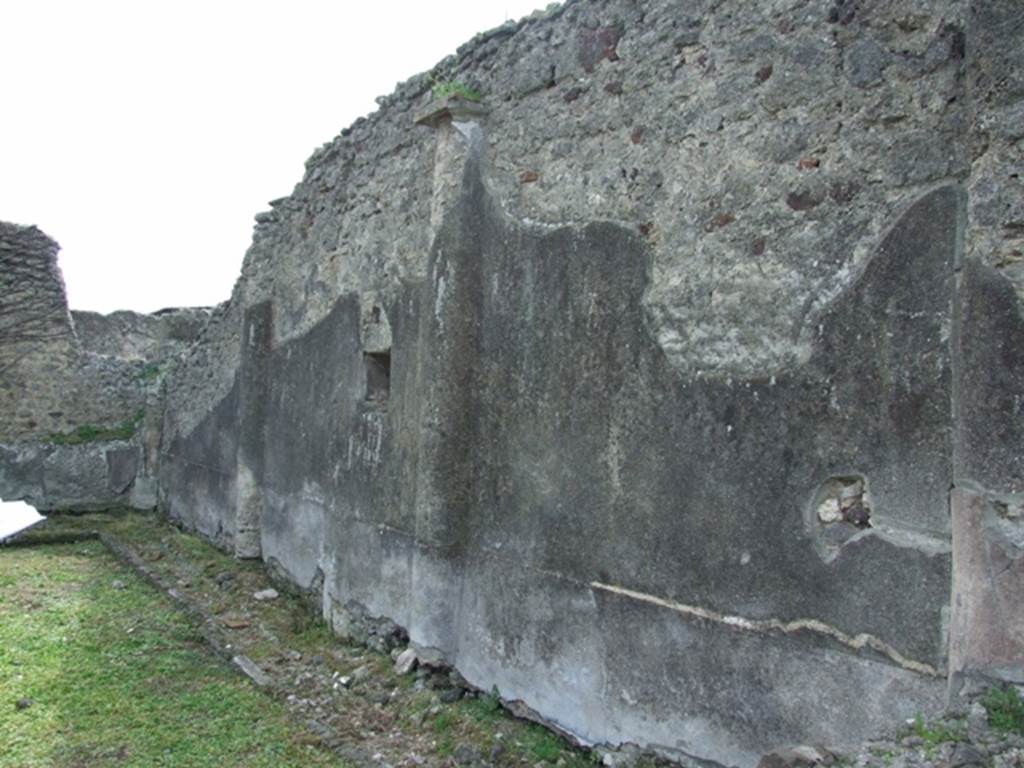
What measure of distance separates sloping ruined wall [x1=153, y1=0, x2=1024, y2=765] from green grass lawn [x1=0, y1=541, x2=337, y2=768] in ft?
3.37

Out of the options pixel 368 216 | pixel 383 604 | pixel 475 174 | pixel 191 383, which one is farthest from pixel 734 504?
pixel 191 383

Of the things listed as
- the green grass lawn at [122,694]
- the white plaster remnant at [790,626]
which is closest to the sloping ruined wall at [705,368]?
the white plaster remnant at [790,626]

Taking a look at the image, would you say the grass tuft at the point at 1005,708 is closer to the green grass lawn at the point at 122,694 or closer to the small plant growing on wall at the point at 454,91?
the green grass lawn at the point at 122,694

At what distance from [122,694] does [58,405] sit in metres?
7.84

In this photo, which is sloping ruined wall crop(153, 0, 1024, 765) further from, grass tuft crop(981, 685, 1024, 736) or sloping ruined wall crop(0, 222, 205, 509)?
sloping ruined wall crop(0, 222, 205, 509)

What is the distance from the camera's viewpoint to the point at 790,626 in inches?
121

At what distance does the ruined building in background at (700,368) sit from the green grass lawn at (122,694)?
97 cm

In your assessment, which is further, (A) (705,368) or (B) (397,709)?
(B) (397,709)

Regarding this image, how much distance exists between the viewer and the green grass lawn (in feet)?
13.5

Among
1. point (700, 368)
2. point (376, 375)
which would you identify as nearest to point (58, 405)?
point (376, 375)

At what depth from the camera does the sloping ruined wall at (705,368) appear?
105 inches

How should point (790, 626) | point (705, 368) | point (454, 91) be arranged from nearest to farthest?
point (790, 626)
point (705, 368)
point (454, 91)

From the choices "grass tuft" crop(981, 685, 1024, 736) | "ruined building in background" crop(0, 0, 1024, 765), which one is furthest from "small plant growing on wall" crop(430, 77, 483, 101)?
"grass tuft" crop(981, 685, 1024, 736)

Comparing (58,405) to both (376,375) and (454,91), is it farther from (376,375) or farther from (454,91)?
(454,91)
